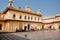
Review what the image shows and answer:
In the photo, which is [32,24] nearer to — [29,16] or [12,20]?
[29,16]

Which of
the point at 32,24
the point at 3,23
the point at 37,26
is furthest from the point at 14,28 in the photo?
the point at 37,26

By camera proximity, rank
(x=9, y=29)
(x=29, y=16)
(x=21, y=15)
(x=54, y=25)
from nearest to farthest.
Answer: (x=9, y=29) < (x=21, y=15) < (x=29, y=16) < (x=54, y=25)

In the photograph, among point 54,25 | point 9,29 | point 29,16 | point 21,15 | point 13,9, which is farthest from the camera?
point 54,25

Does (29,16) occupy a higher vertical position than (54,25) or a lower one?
higher

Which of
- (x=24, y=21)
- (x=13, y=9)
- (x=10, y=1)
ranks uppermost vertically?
(x=10, y=1)

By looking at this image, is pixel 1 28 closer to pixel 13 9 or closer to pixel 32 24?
pixel 13 9

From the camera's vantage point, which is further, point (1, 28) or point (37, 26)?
point (37, 26)

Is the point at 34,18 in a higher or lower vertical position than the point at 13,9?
lower

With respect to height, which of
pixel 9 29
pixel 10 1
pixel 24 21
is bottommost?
pixel 9 29

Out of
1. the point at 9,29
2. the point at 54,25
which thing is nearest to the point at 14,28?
the point at 9,29

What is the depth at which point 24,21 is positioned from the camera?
3400 cm

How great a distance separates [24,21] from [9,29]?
5.96 metres

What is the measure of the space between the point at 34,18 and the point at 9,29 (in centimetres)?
1247

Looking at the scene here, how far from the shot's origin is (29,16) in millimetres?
37719
